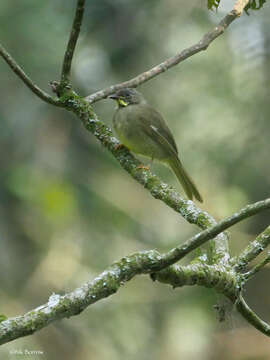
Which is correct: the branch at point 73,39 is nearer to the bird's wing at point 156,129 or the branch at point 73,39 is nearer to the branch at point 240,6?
the branch at point 240,6

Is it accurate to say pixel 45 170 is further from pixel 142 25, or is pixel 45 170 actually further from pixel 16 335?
pixel 16 335

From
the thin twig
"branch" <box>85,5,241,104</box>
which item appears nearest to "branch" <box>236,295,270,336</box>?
the thin twig

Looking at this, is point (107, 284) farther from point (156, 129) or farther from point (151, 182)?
point (156, 129)

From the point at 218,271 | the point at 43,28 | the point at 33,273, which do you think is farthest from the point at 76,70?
the point at 218,271

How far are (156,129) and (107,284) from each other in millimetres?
3303

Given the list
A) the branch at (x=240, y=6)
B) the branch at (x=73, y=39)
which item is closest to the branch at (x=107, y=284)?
the branch at (x=73, y=39)

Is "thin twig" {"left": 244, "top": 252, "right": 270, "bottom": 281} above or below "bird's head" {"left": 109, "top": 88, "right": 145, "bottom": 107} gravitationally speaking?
below

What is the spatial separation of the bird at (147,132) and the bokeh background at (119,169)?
4.33ft

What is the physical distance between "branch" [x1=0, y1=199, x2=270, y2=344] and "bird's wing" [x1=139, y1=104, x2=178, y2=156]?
278 centimetres

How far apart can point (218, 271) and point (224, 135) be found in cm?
461

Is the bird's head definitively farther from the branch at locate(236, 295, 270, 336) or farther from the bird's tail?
the branch at locate(236, 295, 270, 336)

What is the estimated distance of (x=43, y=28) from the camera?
709cm

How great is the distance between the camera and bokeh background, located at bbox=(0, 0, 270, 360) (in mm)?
6730

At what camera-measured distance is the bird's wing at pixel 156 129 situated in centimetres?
525
